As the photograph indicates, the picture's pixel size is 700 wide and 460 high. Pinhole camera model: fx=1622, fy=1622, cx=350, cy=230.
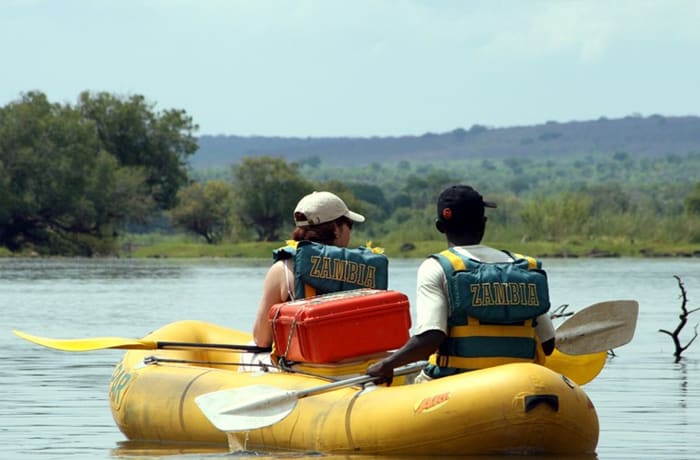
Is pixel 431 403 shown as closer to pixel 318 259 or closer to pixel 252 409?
pixel 252 409

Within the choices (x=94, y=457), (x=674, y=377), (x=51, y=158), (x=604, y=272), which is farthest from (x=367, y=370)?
(x=51, y=158)

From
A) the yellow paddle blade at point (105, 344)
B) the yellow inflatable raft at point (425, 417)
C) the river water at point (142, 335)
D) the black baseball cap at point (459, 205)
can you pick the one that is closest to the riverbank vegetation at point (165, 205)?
the river water at point (142, 335)

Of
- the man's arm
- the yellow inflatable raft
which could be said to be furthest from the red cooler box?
the man's arm

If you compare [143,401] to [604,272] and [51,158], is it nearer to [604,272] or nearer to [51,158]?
[604,272]

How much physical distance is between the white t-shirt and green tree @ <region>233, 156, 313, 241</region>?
6572 centimetres

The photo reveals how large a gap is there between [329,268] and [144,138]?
68.2 metres

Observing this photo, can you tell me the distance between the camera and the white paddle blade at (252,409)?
28.4 feet

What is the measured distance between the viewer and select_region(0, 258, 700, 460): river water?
33.6ft

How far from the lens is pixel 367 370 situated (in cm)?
843

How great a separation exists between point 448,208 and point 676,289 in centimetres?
2544

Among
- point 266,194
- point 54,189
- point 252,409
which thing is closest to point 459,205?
point 252,409

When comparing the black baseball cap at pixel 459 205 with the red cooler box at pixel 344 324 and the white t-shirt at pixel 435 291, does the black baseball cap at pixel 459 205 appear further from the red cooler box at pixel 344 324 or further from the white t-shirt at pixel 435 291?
the red cooler box at pixel 344 324

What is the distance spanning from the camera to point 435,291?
791 centimetres

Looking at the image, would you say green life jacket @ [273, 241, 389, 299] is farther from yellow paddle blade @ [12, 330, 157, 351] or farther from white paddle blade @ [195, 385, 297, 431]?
yellow paddle blade @ [12, 330, 157, 351]
